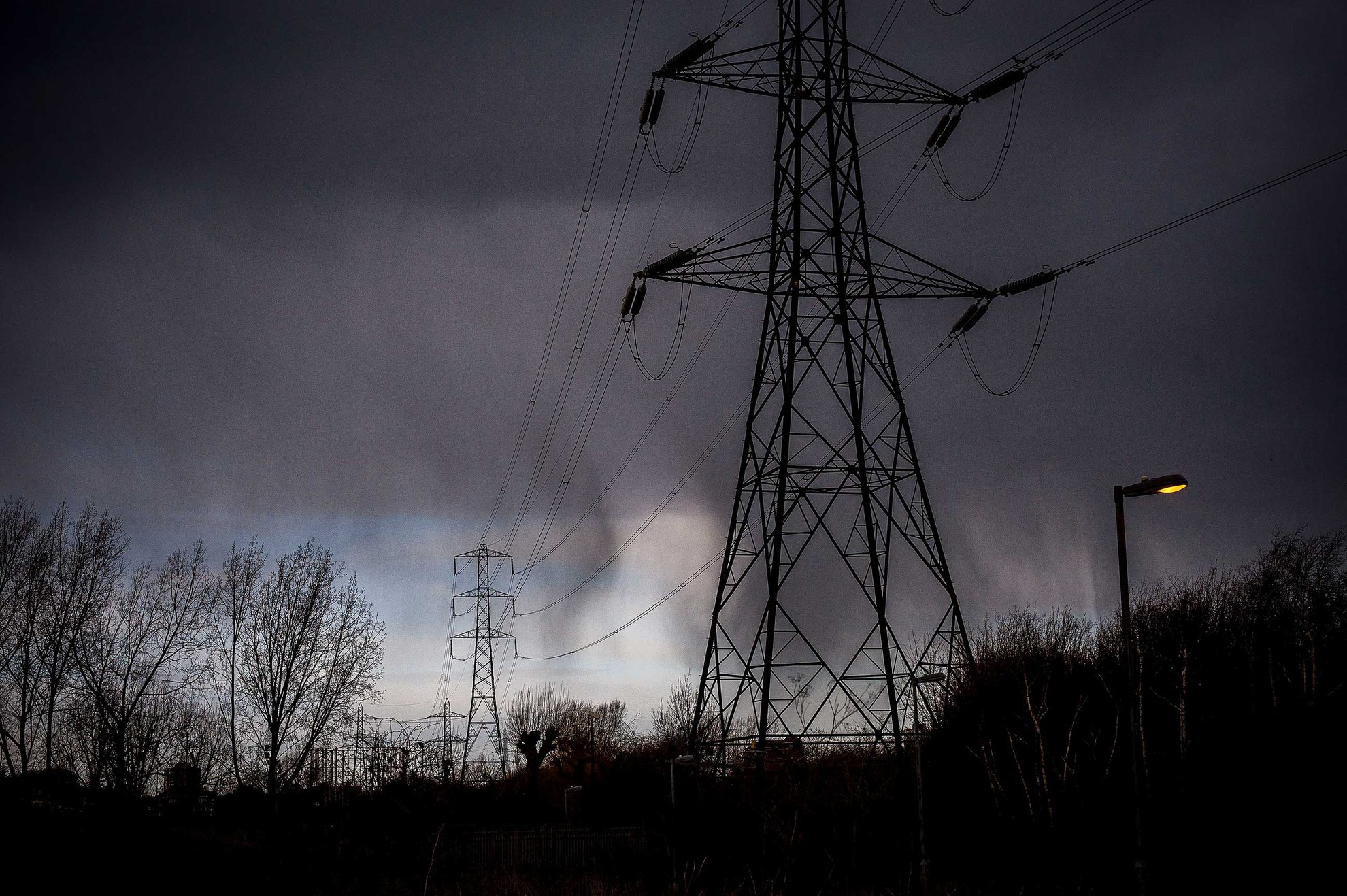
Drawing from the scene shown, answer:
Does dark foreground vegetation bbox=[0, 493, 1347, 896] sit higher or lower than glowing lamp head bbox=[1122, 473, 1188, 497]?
lower

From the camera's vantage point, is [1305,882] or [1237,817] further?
[1237,817]

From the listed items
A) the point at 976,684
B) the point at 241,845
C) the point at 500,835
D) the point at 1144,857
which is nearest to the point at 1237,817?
the point at 976,684

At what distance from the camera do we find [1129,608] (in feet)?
61.6

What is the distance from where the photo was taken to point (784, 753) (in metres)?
29.4

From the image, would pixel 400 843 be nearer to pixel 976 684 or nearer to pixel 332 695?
pixel 976 684

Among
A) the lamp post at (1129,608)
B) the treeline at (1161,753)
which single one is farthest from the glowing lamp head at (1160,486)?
the treeline at (1161,753)

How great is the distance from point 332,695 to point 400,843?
26818 mm

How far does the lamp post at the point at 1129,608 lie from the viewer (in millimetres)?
17781

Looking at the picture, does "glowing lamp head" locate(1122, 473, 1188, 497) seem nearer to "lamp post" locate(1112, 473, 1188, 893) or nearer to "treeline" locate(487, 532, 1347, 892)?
"lamp post" locate(1112, 473, 1188, 893)

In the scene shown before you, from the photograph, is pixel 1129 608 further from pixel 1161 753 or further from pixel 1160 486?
pixel 1161 753

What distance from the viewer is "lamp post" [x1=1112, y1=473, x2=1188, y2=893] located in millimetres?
17781

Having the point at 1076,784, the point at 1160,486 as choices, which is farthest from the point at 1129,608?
the point at 1076,784

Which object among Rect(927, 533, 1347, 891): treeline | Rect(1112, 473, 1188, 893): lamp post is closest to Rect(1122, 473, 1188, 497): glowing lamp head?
Rect(1112, 473, 1188, 893): lamp post

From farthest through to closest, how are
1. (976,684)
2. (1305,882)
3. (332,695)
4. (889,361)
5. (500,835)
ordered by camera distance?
1. (332,695)
2. (500,835)
3. (976,684)
4. (889,361)
5. (1305,882)
